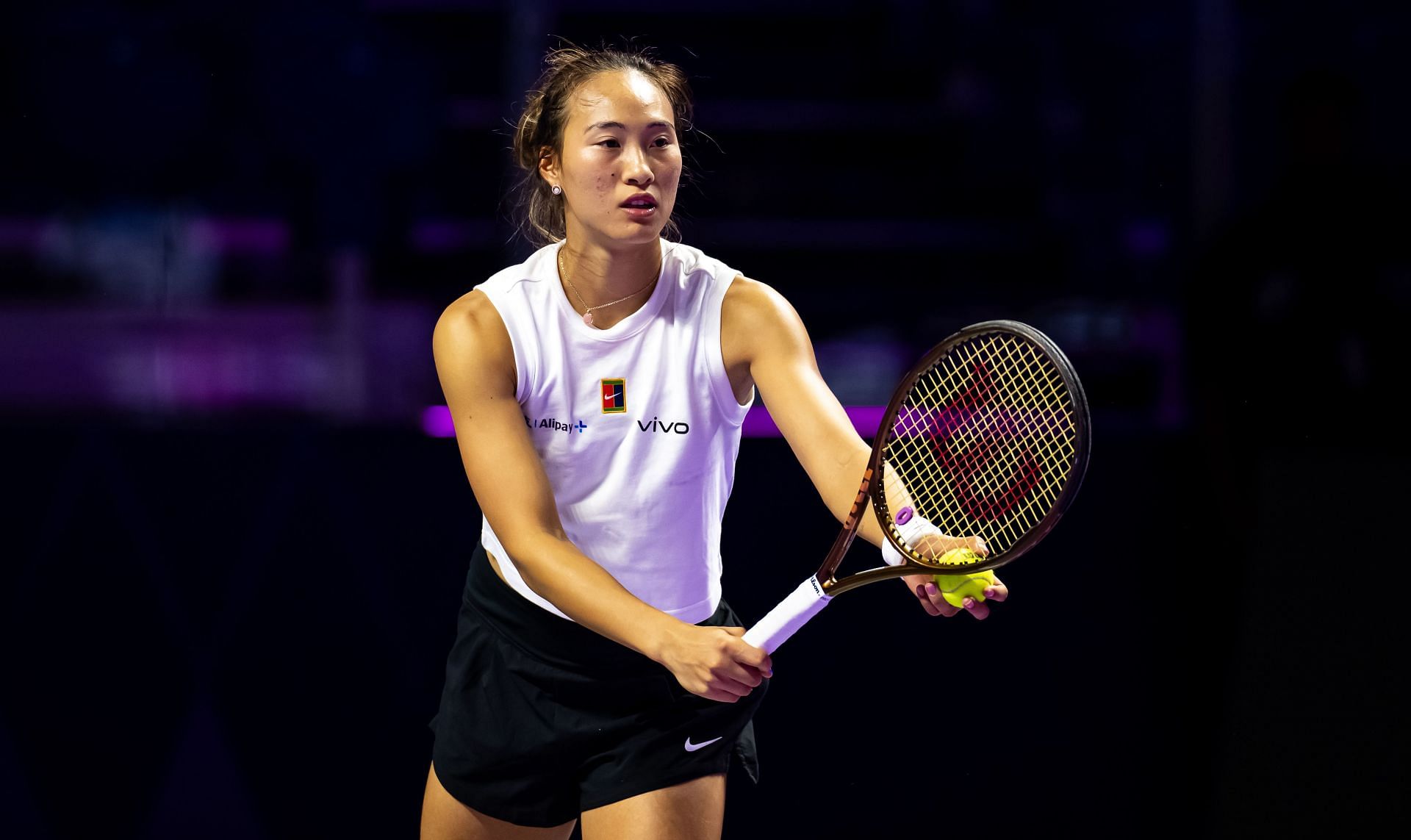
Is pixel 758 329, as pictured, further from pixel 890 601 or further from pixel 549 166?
pixel 890 601

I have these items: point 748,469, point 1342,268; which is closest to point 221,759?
point 748,469

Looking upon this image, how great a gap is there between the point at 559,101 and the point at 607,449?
0.47 meters

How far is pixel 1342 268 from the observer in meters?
3.37

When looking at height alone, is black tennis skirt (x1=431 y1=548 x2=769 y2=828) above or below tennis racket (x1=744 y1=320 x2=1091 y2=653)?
below

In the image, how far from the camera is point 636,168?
194 cm

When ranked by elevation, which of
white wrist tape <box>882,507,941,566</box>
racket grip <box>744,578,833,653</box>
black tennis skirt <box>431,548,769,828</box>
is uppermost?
white wrist tape <box>882,507,941,566</box>

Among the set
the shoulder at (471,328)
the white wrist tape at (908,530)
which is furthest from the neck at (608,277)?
the white wrist tape at (908,530)

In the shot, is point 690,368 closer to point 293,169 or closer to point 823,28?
point 293,169

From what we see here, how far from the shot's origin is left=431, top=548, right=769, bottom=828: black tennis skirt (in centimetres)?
207

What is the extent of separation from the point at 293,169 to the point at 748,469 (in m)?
2.37

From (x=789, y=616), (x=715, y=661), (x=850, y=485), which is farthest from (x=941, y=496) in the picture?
(x=715, y=661)

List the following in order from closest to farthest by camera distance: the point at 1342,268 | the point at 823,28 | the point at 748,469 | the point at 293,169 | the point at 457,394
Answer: the point at 457,394 < the point at 748,469 < the point at 1342,268 < the point at 293,169 < the point at 823,28

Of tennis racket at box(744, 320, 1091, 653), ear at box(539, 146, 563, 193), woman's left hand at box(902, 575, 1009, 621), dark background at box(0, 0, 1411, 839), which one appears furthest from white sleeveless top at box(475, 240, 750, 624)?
dark background at box(0, 0, 1411, 839)

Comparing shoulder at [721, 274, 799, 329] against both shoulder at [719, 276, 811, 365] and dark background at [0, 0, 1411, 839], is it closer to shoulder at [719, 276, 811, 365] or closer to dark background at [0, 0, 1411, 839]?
shoulder at [719, 276, 811, 365]
